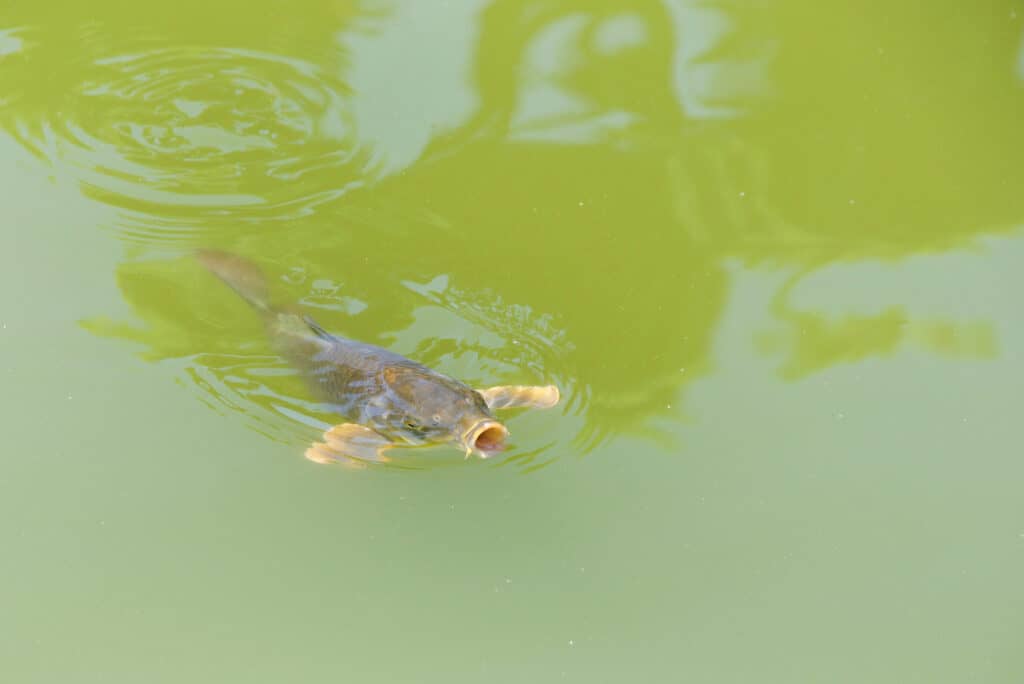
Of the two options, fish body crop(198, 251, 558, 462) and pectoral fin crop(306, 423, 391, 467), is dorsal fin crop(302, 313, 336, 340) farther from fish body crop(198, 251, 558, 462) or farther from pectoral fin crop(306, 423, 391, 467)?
pectoral fin crop(306, 423, 391, 467)

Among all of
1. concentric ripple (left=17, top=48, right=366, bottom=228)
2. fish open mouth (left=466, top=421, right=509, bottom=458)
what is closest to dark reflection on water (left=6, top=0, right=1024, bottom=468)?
concentric ripple (left=17, top=48, right=366, bottom=228)

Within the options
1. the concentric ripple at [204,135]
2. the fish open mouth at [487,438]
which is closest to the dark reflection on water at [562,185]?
the concentric ripple at [204,135]

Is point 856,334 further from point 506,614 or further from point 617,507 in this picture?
point 506,614

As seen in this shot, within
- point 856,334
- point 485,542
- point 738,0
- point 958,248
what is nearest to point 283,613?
point 485,542

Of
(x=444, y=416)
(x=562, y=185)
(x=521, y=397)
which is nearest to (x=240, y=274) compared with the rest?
(x=444, y=416)

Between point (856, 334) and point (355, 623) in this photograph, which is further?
point (856, 334)

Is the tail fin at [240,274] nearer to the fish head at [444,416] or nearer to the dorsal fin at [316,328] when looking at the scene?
the dorsal fin at [316,328]
